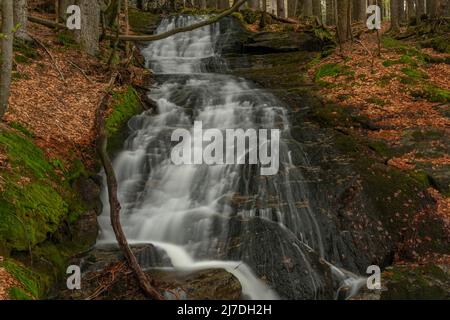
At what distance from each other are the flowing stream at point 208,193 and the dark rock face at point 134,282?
0.40 m

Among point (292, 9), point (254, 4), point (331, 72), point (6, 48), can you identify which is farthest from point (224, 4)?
point (6, 48)

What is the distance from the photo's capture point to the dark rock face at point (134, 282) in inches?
238

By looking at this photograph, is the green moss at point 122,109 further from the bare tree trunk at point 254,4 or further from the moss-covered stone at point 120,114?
the bare tree trunk at point 254,4

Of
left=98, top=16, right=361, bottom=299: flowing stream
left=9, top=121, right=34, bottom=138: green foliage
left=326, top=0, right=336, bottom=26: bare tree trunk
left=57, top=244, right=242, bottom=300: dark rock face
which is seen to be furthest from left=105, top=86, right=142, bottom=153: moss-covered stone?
left=326, top=0, right=336, bottom=26: bare tree trunk

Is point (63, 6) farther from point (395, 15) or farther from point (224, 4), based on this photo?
point (395, 15)

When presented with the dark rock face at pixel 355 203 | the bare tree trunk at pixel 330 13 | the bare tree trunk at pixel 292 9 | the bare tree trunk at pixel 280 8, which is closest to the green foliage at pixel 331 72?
the dark rock face at pixel 355 203

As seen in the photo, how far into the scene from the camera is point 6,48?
7.04 m

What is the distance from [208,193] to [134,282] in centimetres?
303

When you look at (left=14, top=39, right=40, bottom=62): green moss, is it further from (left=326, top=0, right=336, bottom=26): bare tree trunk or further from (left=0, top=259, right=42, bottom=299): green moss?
(left=326, top=0, right=336, bottom=26): bare tree trunk

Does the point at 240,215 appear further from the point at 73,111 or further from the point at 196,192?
the point at 73,111

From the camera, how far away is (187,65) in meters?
17.3

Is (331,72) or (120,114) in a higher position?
(331,72)
